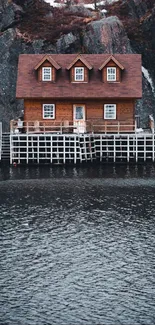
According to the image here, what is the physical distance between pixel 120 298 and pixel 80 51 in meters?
56.3

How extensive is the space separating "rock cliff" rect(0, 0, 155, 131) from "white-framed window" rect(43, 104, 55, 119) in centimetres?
1242

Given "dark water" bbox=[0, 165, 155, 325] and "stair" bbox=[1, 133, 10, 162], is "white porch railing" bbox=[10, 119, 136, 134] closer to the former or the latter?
"stair" bbox=[1, 133, 10, 162]

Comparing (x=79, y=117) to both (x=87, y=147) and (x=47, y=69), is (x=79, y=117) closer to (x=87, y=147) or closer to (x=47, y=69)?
(x=87, y=147)

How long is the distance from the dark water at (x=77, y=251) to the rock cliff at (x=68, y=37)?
28334 mm

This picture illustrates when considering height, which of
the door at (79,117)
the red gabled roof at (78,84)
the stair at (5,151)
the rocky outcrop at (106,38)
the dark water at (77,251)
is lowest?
the dark water at (77,251)

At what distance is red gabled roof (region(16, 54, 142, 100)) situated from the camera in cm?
6191

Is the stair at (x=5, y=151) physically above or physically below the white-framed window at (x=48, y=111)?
below

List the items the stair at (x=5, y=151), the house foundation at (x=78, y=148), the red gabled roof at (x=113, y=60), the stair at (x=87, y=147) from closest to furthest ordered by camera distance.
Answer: the house foundation at (x=78, y=148) → the stair at (x=87, y=147) → the stair at (x=5, y=151) → the red gabled roof at (x=113, y=60)

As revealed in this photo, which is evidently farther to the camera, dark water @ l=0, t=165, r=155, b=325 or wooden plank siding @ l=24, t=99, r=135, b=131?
wooden plank siding @ l=24, t=99, r=135, b=131

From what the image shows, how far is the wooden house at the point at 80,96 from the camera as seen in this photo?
2437 inches

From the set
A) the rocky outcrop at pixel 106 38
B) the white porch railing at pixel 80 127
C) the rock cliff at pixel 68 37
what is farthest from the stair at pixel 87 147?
the rocky outcrop at pixel 106 38

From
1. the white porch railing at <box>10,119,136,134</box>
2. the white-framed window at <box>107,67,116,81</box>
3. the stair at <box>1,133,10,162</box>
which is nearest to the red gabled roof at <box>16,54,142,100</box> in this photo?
the white-framed window at <box>107,67,116,81</box>

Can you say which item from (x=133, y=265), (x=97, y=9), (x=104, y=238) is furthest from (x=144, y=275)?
(x=97, y=9)

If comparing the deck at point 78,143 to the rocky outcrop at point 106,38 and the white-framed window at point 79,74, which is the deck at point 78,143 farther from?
the rocky outcrop at point 106,38
